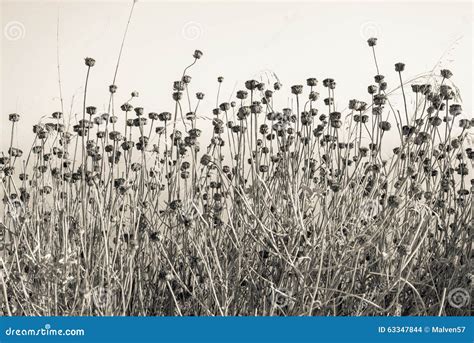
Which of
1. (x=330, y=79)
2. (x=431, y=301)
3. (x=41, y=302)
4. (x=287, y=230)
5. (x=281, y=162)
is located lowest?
(x=431, y=301)

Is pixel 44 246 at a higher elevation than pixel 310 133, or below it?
below

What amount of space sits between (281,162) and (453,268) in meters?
0.79

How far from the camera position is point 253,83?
2805 millimetres

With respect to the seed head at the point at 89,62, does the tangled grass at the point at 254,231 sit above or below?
below

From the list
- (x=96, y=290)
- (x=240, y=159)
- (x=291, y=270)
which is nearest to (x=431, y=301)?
(x=291, y=270)

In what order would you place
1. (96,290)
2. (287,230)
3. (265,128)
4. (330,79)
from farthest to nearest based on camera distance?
(265,128) → (330,79) → (287,230) → (96,290)

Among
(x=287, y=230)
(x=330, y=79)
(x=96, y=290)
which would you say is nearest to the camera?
(x=96, y=290)

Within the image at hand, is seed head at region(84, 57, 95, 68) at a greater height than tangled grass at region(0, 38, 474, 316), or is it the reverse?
seed head at region(84, 57, 95, 68)

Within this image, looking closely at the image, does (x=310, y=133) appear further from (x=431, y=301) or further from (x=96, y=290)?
(x=96, y=290)

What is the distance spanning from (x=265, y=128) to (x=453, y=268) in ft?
3.07

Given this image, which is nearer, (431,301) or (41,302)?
(41,302)

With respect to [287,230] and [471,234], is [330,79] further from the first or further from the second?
[471,234]

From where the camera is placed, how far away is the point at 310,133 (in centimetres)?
291

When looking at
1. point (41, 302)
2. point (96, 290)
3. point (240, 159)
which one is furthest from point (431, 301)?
point (41, 302)
